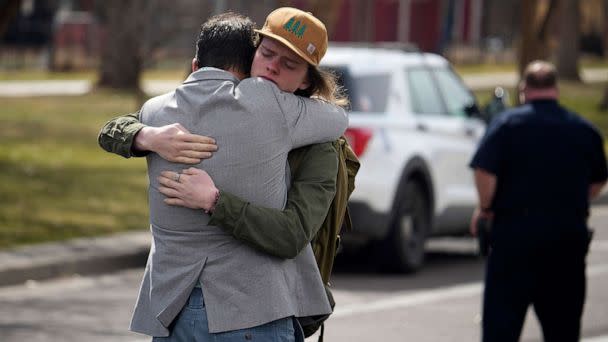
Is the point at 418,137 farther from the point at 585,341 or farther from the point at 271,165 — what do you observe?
the point at 271,165

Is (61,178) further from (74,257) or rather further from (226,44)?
(226,44)

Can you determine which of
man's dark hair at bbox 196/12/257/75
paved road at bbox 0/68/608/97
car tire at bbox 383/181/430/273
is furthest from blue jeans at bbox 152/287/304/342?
paved road at bbox 0/68/608/97

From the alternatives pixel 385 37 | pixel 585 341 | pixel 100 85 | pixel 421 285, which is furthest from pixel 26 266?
pixel 385 37

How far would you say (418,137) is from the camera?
38.3 ft

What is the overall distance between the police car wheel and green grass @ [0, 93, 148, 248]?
103 inches

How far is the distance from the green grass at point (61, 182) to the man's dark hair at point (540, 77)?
6031 millimetres

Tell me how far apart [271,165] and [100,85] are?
2638 centimetres

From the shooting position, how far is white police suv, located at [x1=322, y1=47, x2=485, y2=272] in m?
11.1

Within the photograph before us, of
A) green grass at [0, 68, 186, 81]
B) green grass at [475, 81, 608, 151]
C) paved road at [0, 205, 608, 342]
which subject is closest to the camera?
paved road at [0, 205, 608, 342]

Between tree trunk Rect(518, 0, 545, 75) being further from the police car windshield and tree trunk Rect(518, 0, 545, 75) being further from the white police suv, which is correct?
the police car windshield

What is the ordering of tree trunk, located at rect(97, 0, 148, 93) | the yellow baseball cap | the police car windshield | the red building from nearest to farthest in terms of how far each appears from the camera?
the yellow baseball cap, the police car windshield, tree trunk, located at rect(97, 0, 148, 93), the red building

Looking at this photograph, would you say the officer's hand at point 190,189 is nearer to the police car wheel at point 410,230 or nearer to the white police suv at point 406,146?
the white police suv at point 406,146

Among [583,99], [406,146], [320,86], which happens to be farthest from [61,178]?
[583,99]

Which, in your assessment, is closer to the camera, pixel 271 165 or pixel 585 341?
pixel 271 165
